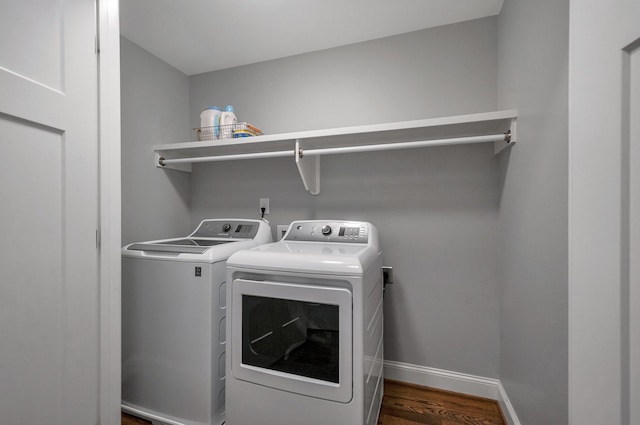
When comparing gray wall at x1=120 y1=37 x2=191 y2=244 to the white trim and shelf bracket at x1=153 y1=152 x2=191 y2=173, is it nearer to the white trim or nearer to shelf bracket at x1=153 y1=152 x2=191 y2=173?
shelf bracket at x1=153 y1=152 x2=191 y2=173

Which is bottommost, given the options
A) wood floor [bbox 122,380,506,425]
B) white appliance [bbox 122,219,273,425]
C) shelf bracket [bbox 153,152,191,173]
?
wood floor [bbox 122,380,506,425]

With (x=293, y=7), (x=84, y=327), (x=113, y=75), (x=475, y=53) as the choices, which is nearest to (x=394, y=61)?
(x=475, y=53)

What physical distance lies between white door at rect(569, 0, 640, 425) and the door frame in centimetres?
163

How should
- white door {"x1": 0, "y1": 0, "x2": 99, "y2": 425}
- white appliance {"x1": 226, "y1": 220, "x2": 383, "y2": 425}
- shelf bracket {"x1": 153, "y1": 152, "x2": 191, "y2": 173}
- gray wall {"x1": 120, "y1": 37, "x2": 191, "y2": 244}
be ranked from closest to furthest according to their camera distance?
white door {"x1": 0, "y1": 0, "x2": 99, "y2": 425} → white appliance {"x1": 226, "y1": 220, "x2": 383, "y2": 425} → gray wall {"x1": 120, "y1": 37, "x2": 191, "y2": 244} → shelf bracket {"x1": 153, "y1": 152, "x2": 191, "y2": 173}

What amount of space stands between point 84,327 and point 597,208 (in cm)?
171

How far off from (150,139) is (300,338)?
188 centimetres

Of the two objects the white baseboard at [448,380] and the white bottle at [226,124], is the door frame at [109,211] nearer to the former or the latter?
→ the white bottle at [226,124]

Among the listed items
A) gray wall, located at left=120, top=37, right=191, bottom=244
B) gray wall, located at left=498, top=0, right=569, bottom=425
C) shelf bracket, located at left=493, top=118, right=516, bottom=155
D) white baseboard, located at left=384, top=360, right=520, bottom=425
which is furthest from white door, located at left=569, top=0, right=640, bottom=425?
gray wall, located at left=120, top=37, right=191, bottom=244

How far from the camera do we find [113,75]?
1.21 metres

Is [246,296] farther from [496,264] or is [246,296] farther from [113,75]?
[496,264]

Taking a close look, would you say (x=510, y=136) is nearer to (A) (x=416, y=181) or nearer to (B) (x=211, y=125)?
(A) (x=416, y=181)

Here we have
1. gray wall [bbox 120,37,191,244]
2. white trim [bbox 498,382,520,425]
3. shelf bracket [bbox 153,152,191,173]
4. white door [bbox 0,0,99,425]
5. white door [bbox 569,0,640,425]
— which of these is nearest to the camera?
white door [bbox 569,0,640,425]

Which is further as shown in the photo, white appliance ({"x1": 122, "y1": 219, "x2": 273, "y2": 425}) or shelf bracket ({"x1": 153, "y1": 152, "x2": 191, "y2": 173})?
shelf bracket ({"x1": 153, "y1": 152, "x2": 191, "y2": 173})

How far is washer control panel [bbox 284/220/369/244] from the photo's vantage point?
5.26 feet
